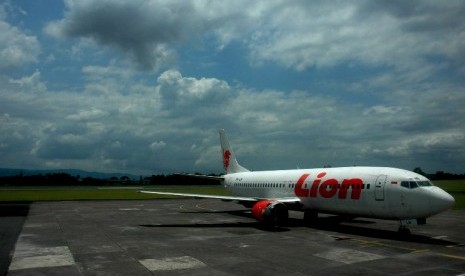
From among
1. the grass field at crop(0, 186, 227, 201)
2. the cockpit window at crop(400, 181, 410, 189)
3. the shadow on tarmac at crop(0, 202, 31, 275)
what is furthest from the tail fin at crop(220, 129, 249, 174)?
the grass field at crop(0, 186, 227, 201)

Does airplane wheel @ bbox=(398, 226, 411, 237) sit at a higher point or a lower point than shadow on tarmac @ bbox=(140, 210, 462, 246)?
higher

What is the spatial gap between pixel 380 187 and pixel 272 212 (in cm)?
880

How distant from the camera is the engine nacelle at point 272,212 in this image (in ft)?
103

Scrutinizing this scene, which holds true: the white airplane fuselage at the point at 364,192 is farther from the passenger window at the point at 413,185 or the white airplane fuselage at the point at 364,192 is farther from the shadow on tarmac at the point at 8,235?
the shadow on tarmac at the point at 8,235

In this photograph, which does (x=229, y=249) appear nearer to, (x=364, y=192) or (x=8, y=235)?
(x=364, y=192)

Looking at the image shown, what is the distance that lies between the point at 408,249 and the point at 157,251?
13626mm

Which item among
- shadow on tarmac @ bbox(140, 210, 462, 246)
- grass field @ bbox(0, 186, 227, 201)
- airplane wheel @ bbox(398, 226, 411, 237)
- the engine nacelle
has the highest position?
the engine nacelle

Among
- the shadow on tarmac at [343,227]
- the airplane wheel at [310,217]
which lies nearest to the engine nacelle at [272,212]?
the shadow on tarmac at [343,227]

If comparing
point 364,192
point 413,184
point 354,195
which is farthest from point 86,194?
point 413,184

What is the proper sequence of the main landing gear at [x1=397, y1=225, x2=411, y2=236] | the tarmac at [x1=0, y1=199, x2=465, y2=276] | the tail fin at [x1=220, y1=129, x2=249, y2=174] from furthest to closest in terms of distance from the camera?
1. the tail fin at [x1=220, y1=129, x2=249, y2=174]
2. the main landing gear at [x1=397, y1=225, x2=411, y2=236]
3. the tarmac at [x1=0, y1=199, x2=465, y2=276]

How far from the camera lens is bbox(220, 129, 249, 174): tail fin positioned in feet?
171

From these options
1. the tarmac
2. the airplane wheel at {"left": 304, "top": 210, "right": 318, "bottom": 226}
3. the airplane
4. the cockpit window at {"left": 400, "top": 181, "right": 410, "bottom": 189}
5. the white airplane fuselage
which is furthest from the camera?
the airplane wheel at {"left": 304, "top": 210, "right": 318, "bottom": 226}

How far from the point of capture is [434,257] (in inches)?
763

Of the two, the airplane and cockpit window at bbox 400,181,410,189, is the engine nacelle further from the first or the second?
cockpit window at bbox 400,181,410,189
